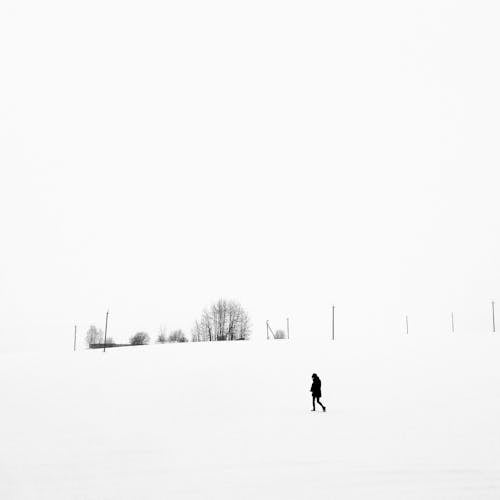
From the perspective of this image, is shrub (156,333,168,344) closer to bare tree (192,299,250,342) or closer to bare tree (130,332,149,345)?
bare tree (130,332,149,345)

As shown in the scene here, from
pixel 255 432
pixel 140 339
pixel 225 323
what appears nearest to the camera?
pixel 255 432

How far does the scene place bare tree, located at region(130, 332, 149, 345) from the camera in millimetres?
124250

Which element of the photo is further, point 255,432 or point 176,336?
point 176,336

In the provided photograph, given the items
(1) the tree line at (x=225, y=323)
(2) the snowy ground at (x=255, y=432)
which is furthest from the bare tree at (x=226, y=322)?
(2) the snowy ground at (x=255, y=432)

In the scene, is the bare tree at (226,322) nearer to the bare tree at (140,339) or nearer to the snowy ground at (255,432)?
the bare tree at (140,339)

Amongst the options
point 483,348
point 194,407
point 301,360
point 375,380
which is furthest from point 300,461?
point 483,348

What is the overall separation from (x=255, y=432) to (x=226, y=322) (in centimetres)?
8511

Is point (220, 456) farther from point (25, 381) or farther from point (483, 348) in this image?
point (483, 348)

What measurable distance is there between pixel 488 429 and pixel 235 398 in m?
11.7

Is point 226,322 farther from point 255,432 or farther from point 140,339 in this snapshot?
point 255,432

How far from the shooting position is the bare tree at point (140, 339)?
4892 inches

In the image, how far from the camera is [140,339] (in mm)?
124938

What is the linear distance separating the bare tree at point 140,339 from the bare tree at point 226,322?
3175cm

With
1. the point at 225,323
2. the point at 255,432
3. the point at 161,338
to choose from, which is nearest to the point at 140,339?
the point at 161,338
